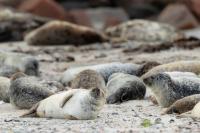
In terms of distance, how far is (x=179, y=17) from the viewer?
14938mm

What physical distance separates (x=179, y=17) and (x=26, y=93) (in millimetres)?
10203

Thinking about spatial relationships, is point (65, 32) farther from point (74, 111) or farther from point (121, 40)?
point (74, 111)

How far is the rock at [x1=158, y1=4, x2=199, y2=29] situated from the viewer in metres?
14.5

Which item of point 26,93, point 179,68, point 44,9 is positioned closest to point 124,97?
point 26,93

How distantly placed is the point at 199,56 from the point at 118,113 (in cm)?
417

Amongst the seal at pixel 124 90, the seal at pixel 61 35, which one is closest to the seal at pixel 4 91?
the seal at pixel 124 90

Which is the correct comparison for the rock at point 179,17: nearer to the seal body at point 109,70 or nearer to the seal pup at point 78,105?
the seal body at point 109,70

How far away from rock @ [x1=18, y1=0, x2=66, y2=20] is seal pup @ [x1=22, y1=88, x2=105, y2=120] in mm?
11107

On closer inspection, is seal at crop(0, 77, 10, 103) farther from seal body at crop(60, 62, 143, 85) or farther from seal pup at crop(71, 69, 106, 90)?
seal body at crop(60, 62, 143, 85)

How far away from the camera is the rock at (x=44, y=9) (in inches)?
608

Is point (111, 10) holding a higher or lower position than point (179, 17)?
higher

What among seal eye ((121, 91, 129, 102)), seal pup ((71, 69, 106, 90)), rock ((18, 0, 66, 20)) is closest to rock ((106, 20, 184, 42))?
rock ((18, 0, 66, 20))

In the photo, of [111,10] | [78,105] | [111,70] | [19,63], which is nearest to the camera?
[78,105]

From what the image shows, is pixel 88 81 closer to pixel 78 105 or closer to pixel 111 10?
pixel 78 105
